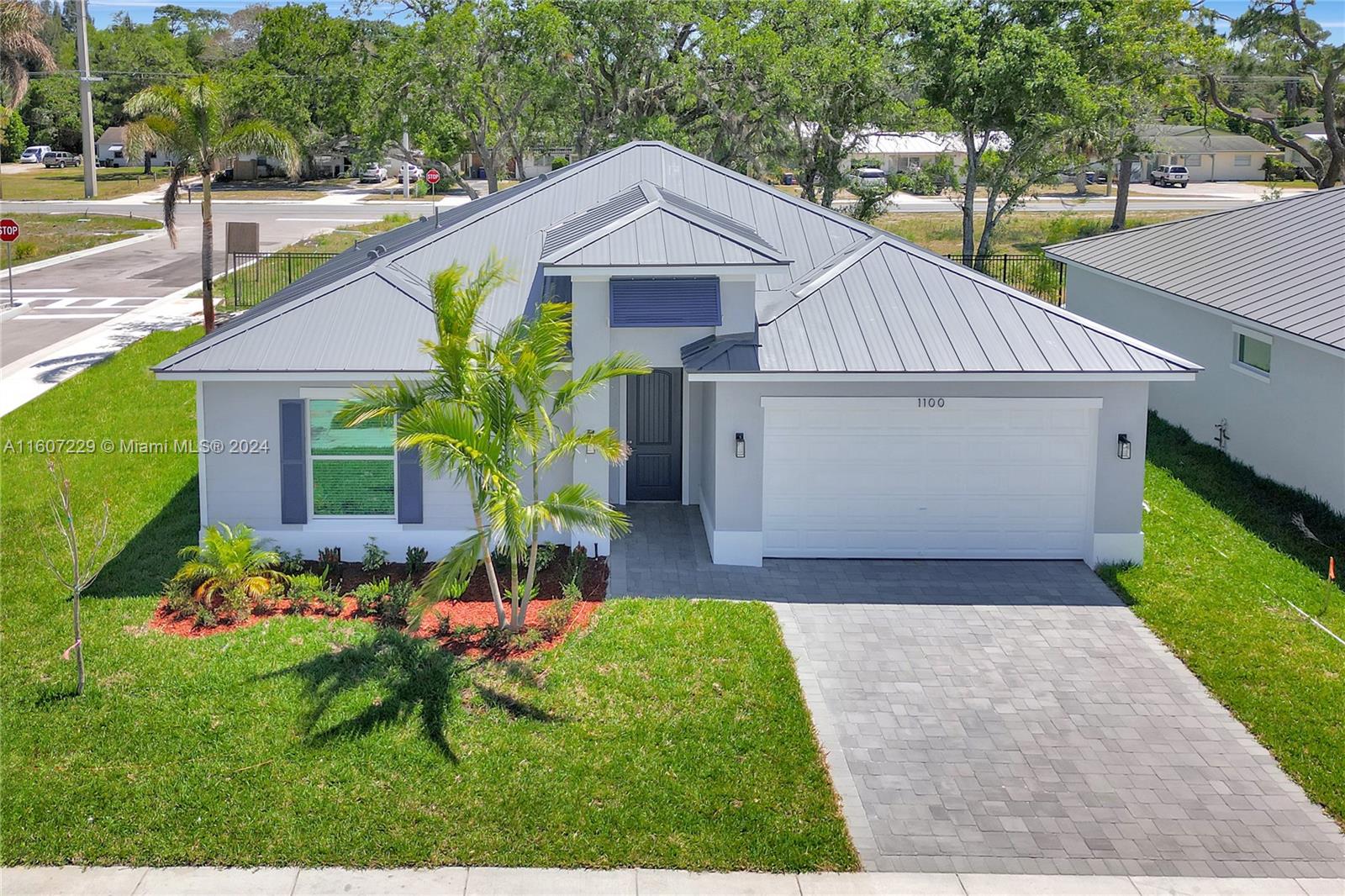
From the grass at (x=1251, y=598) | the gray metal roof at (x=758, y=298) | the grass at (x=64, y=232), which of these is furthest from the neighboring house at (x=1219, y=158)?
the gray metal roof at (x=758, y=298)

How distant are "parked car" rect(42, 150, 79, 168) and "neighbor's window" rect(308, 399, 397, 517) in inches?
2854

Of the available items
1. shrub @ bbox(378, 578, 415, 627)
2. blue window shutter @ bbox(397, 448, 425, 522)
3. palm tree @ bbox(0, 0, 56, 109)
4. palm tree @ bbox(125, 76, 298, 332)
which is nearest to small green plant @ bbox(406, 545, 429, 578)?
blue window shutter @ bbox(397, 448, 425, 522)

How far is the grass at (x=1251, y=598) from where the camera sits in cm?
1074

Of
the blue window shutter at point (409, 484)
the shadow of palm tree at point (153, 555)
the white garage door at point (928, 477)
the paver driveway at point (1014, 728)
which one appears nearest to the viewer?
the paver driveway at point (1014, 728)

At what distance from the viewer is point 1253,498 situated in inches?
663

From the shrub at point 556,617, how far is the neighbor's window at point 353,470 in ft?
8.73

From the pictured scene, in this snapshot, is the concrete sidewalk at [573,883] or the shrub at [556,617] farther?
the shrub at [556,617]

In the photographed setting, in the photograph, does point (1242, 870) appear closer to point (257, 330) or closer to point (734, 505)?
point (734, 505)

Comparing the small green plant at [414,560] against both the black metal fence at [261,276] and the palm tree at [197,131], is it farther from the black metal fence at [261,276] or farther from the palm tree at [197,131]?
the black metal fence at [261,276]

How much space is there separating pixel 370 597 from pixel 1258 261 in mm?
14117

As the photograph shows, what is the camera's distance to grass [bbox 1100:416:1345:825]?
10.7m

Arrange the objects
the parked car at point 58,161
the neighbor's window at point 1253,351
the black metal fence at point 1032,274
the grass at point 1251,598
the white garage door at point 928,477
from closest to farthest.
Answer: the grass at point 1251,598 → the white garage door at point 928,477 → the neighbor's window at point 1253,351 → the black metal fence at point 1032,274 → the parked car at point 58,161

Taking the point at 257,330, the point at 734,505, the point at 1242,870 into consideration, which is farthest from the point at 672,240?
the point at 1242,870

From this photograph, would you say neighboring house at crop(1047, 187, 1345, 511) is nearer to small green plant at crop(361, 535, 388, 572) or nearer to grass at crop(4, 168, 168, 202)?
small green plant at crop(361, 535, 388, 572)
